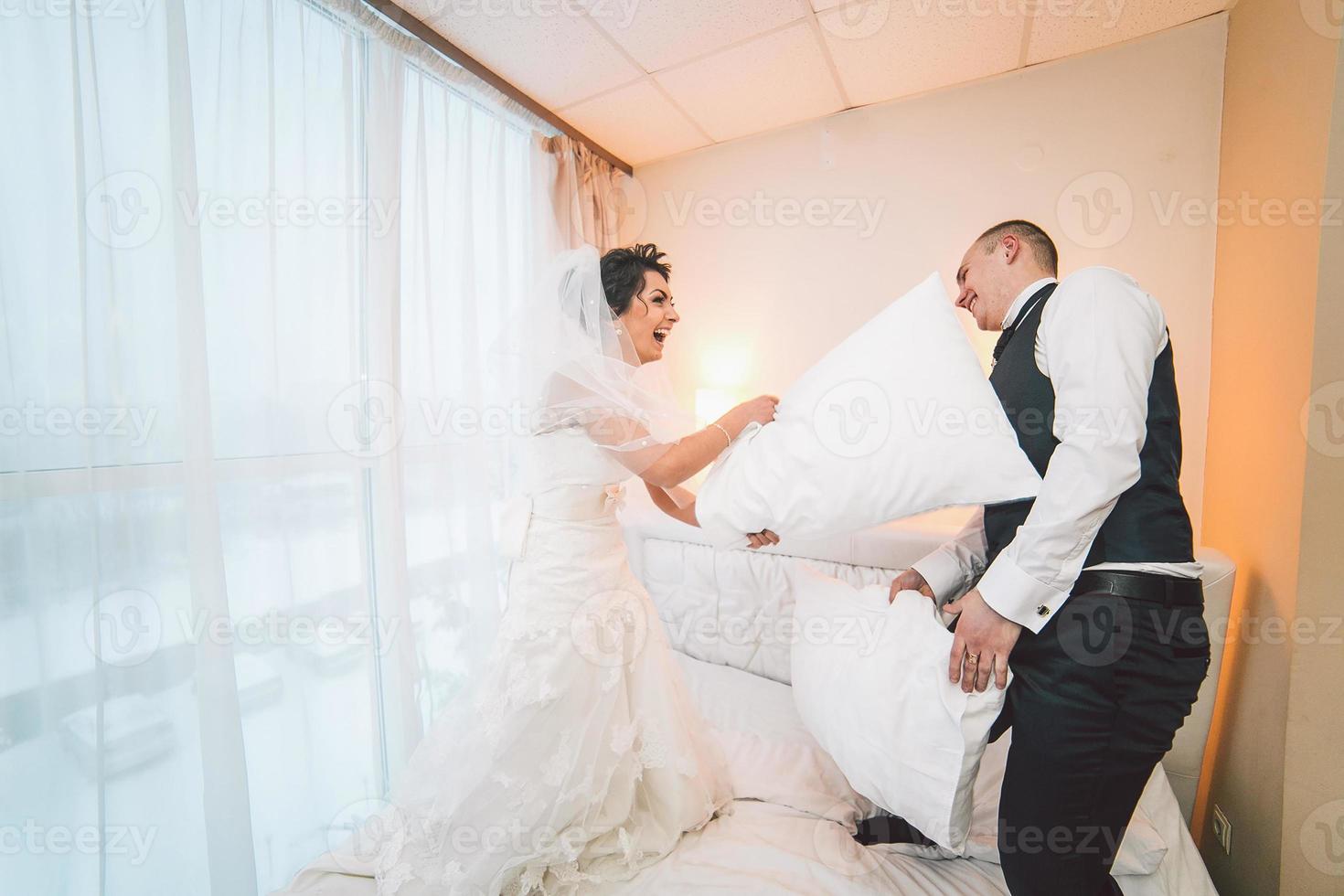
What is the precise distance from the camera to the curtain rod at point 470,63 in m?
1.79

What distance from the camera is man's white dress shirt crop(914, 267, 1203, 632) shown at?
85 centimetres

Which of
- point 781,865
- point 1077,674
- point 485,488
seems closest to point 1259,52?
point 1077,674

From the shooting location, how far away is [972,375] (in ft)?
3.14

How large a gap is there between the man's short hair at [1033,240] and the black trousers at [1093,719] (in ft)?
2.24

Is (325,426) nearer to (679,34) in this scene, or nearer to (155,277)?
(155,277)

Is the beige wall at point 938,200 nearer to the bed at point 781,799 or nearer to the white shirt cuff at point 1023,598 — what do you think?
the bed at point 781,799

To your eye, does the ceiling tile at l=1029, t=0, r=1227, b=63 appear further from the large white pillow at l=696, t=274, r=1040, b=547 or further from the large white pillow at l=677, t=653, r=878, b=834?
the large white pillow at l=677, t=653, r=878, b=834

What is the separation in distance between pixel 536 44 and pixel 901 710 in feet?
7.71

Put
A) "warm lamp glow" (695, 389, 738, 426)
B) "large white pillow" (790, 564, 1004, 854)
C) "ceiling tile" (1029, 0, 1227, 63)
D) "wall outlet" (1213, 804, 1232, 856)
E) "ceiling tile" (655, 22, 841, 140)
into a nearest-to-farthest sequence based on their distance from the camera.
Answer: "large white pillow" (790, 564, 1004, 854) → "wall outlet" (1213, 804, 1232, 856) → "ceiling tile" (1029, 0, 1227, 63) → "ceiling tile" (655, 22, 841, 140) → "warm lamp glow" (695, 389, 738, 426)

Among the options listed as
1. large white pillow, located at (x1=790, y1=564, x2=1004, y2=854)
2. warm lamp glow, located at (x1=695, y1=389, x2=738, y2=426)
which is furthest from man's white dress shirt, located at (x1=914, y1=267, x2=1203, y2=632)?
warm lamp glow, located at (x1=695, y1=389, x2=738, y2=426)

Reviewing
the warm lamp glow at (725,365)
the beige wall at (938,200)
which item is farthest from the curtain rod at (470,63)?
the warm lamp glow at (725,365)

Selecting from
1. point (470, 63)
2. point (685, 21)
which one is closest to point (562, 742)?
point (685, 21)

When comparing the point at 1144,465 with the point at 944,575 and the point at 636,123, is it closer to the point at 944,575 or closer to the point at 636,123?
the point at 944,575

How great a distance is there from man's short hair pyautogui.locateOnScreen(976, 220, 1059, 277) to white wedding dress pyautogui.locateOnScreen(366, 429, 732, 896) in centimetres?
101
